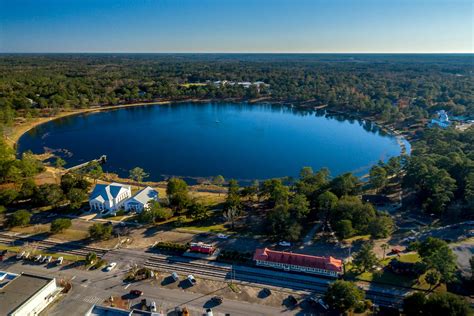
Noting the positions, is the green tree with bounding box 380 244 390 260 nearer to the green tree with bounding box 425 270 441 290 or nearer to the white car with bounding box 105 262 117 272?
the green tree with bounding box 425 270 441 290

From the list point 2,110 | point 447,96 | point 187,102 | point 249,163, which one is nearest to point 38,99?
point 2,110

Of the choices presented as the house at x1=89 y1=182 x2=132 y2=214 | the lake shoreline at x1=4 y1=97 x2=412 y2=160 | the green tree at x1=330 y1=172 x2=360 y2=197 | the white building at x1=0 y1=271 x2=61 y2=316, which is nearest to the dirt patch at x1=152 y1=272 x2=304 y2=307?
the white building at x1=0 y1=271 x2=61 y2=316

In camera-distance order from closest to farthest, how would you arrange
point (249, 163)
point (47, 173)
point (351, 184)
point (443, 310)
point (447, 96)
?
point (443, 310) → point (351, 184) → point (47, 173) → point (249, 163) → point (447, 96)

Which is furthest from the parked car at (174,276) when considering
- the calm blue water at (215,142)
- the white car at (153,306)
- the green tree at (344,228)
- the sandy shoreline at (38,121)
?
the sandy shoreline at (38,121)

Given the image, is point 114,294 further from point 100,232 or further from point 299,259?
point 299,259

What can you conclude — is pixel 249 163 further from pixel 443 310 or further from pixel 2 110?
pixel 2 110

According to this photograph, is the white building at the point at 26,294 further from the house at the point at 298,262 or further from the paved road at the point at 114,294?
the house at the point at 298,262

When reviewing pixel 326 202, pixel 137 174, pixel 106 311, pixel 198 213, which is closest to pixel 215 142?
pixel 137 174
